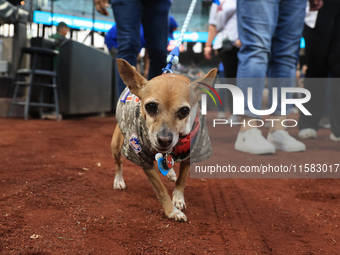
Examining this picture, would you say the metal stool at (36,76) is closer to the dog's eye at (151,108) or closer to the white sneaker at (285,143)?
the white sneaker at (285,143)

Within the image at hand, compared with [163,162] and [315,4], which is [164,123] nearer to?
[163,162]

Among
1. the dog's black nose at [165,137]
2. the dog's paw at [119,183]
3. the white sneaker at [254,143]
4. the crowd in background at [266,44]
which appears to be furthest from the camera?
the white sneaker at [254,143]

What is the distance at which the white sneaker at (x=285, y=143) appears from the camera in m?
2.78

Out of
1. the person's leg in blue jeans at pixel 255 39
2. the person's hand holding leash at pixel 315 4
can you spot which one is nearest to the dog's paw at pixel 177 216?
the person's leg in blue jeans at pixel 255 39

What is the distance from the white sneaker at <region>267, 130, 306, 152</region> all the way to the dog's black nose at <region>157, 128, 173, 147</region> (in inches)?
72.2

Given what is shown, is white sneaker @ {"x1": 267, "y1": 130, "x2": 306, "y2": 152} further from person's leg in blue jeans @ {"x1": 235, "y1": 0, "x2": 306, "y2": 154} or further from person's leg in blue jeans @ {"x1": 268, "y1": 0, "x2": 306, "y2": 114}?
person's leg in blue jeans @ {"x1": 268, "y1": 0, "x2": 306, "y2": 114}

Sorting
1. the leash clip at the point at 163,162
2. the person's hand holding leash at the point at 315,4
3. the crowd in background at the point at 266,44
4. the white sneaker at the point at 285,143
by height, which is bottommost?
the white sneaker at the point at 285,143

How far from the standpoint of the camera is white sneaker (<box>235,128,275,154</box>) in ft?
8.39

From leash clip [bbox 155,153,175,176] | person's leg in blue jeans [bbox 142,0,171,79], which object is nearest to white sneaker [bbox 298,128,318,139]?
person's leg in blue jeans [bbox 142,0,171,79]

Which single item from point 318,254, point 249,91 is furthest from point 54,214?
point 249,91

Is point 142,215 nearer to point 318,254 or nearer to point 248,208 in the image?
point 248,208

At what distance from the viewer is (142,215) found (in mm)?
1361

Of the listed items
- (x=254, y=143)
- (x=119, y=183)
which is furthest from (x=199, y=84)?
(x=254, y=143)

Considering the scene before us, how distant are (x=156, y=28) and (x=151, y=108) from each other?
123cm
